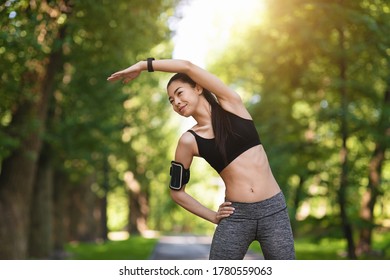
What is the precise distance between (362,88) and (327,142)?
5.05 feet

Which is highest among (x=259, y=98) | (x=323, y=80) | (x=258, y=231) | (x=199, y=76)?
(x=259, y=98)

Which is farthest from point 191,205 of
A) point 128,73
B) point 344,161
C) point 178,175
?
point 344,161

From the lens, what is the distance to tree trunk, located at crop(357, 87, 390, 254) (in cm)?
1145

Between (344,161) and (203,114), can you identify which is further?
(344,161)

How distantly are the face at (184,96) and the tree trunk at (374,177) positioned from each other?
794 cm

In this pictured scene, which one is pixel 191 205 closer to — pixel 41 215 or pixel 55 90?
pixel 55 90

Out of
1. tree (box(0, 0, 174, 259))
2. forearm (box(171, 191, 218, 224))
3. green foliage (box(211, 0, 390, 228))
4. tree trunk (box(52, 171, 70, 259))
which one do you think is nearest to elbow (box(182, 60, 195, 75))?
forearm (box(171, 191, 218, 224))

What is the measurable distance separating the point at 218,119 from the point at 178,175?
18.0 inches

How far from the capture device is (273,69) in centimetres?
1502

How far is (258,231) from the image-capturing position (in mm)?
3953

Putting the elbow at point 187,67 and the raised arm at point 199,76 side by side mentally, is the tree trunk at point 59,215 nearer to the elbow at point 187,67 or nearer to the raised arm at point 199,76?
the raised arm at point 199,76

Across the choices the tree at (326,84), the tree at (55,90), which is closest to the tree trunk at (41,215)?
the tree at (55,90)
